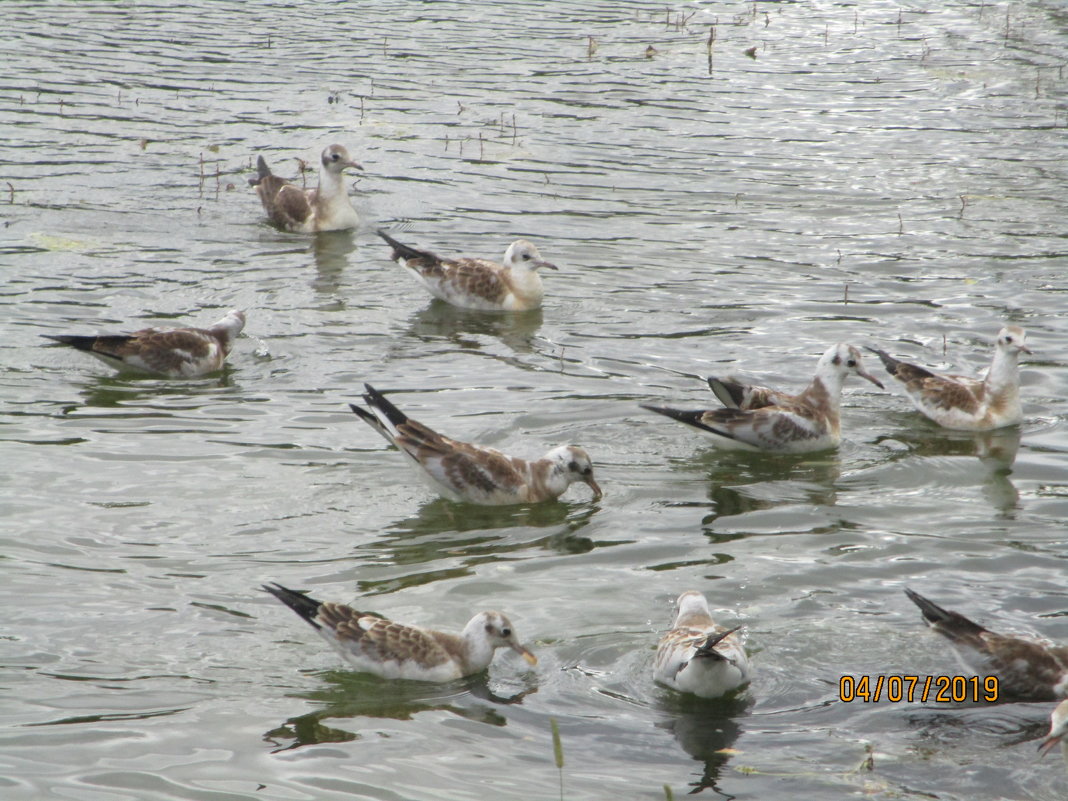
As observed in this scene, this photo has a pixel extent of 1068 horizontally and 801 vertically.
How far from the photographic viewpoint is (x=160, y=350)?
41.0ft

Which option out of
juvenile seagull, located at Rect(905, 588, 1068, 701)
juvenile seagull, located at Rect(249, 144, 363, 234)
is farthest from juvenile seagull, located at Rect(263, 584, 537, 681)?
juvenile seagull, located at Rect(249, 144, 363, 234)

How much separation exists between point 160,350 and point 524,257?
431 cm

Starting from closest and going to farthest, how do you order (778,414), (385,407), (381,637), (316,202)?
(381,637) → (385,407) → (778,414) → (316,202)

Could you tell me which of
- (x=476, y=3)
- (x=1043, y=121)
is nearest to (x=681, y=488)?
(x=1043, y=121)

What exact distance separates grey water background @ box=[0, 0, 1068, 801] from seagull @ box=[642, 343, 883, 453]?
197 mm

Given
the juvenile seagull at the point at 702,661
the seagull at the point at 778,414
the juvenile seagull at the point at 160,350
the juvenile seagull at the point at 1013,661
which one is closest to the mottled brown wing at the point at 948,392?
the seagull at the point at 778,414

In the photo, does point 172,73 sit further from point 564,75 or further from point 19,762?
point 19,762

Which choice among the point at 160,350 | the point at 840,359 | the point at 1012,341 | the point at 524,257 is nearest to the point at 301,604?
the point at 160,350

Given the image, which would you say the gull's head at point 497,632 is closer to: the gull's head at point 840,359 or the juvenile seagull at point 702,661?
the juvenile seagull at point 702,661

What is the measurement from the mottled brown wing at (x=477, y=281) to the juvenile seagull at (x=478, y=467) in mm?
4943

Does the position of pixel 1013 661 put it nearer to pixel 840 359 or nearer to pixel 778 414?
pixel 778 414

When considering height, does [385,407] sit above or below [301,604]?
above

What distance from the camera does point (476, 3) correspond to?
105ft

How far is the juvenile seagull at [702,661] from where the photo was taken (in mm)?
7082
